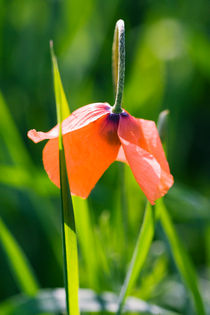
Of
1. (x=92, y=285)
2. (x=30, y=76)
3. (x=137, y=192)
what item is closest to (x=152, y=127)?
(x=92, y=285)

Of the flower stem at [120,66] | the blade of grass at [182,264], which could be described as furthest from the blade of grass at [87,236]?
the flower stem at [120,66]

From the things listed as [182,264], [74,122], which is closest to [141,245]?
[182,264]

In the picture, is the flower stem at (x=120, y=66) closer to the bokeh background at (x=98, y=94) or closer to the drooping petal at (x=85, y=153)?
the drooping petal at (x=85, y=153)

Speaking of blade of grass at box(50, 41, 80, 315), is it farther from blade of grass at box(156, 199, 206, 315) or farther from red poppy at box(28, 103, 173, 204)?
blade of grass at box(156, 199, 206, 315)

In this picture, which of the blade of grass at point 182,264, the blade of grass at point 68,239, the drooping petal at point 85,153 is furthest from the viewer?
the blade of grass at point 182,264

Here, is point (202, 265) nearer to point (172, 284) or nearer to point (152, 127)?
point (172, 284)

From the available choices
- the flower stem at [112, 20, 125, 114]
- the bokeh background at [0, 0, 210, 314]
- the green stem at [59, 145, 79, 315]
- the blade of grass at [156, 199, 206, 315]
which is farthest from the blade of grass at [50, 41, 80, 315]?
A: the bokeh background at [0, 0, 210, 314]
